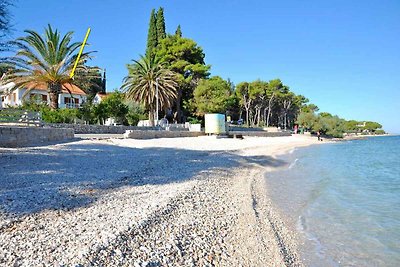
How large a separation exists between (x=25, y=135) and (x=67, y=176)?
8.77 metres

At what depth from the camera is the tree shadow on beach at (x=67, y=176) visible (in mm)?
6117

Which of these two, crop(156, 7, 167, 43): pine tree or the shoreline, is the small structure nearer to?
the shoreline

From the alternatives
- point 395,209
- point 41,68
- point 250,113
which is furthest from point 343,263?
point 250,113

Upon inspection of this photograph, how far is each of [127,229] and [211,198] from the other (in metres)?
3.52

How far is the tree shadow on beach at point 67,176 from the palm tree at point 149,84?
29463 millimetres

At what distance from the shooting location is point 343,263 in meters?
5.38

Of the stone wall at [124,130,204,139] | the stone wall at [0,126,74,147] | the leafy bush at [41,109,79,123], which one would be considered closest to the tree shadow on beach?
the stone wall at [0,126,74,147]

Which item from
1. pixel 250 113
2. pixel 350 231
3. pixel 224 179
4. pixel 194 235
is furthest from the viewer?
pixel 250 113

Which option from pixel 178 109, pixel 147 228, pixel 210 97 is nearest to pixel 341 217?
pixel 147 228

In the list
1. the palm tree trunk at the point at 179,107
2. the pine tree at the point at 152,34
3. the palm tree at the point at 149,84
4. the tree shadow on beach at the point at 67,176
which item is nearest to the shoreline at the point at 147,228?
the tree shadow on beach at the point at 67,176

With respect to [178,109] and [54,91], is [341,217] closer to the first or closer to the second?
[54,91]

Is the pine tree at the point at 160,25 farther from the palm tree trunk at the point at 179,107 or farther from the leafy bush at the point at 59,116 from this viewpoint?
the leafy bush at the point at 59,116

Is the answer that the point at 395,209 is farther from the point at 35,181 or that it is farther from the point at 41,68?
the point at 41,68

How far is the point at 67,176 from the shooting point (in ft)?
28.7
